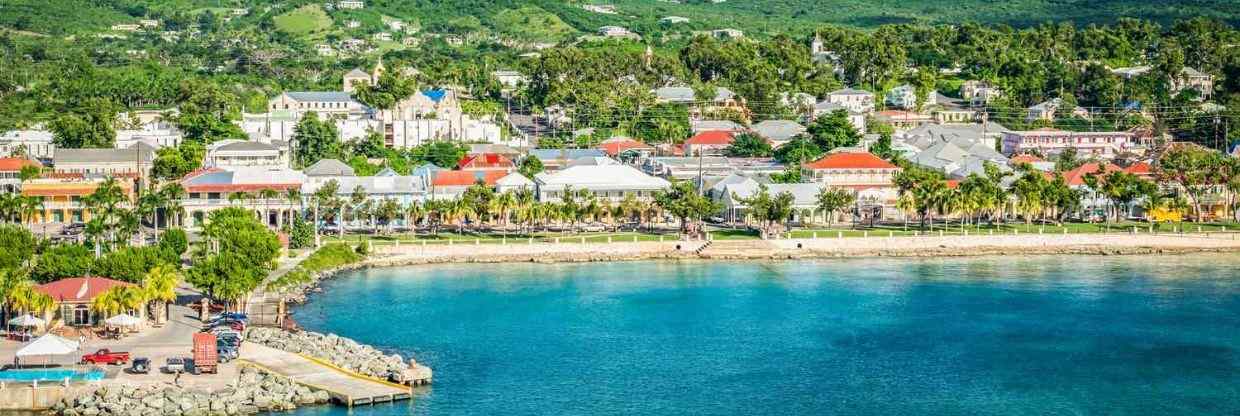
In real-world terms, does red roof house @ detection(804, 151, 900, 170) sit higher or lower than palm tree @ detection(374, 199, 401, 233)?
higher

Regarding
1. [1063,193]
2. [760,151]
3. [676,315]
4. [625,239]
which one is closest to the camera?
[676,315]

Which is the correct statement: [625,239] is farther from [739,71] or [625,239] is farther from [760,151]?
[739,71]

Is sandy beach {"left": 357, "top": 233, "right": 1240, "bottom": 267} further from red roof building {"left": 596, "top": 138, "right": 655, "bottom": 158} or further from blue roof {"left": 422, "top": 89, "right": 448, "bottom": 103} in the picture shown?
blue roof {"left": 422, "top": 89, "right": 448, "bottom": 103}

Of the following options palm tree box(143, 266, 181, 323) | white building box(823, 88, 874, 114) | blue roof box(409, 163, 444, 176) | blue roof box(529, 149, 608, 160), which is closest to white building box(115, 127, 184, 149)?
blue roof box(409, 163, 444, 176)

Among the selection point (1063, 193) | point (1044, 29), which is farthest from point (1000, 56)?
point (1063, 193)

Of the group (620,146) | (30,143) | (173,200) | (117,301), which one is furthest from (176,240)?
(620,146)
